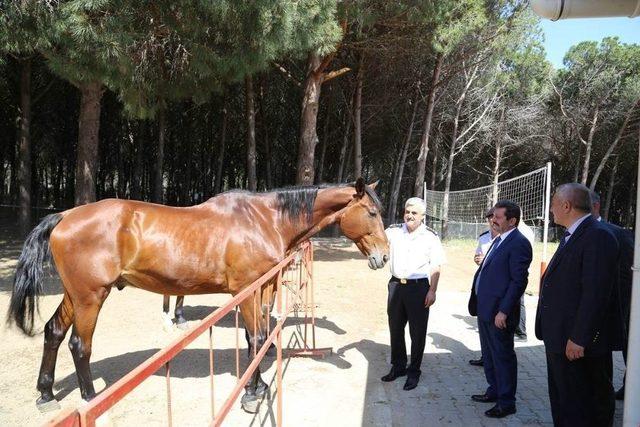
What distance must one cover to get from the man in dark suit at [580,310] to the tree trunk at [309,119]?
9194 mm

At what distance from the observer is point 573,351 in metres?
2.66

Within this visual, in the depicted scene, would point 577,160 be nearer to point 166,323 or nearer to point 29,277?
point 166,323

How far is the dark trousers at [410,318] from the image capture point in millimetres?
4129

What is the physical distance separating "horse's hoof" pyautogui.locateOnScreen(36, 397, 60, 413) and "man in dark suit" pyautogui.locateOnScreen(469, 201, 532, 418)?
367 centimetres

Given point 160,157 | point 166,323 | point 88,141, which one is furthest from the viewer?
point 160,157

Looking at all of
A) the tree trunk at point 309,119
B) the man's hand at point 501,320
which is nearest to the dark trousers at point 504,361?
the man's hand at point 501,320

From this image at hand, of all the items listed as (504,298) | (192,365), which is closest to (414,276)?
(504,298)

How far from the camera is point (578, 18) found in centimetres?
234

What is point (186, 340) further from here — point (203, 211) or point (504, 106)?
point (504, 106)

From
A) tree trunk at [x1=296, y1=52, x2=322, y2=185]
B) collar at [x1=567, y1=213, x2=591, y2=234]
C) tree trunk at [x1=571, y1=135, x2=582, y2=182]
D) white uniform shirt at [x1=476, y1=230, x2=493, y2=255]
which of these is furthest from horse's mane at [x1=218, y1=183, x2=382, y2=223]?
tree trunk at [x1=571, y1=135, x2=582, y2=182]

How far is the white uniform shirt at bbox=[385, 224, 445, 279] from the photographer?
4.11 m

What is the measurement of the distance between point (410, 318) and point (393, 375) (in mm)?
657

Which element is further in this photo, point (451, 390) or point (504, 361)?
point (451, 390)

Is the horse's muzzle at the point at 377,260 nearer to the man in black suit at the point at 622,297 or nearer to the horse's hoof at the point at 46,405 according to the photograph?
the man in black suit at the point at 622,297
